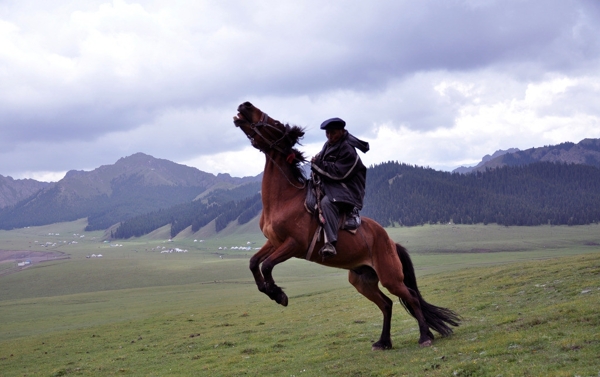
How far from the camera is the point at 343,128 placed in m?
11.0

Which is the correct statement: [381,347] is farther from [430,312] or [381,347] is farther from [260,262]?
[260,262]

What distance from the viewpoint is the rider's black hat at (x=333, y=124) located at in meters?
10.8

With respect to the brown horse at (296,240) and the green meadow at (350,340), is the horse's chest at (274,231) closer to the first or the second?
the brown horse at (296,240)

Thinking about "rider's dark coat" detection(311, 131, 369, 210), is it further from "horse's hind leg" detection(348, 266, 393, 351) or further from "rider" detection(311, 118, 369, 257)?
"horse's hind leg" detection(348, 266, 393, 351)

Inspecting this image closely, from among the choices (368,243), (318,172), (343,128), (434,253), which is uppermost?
(343,128)

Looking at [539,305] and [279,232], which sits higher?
[279,232]

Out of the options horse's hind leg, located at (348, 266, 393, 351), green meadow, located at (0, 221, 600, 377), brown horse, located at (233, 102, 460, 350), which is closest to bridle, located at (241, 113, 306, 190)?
brown horse, located at (233, 102, 460, 350)

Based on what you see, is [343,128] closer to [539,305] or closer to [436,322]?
[436,322]

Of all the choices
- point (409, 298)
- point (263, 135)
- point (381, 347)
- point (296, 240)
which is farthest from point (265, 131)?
point (381, 347)

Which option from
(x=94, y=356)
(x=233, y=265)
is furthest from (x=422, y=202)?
(x=94, y=356)

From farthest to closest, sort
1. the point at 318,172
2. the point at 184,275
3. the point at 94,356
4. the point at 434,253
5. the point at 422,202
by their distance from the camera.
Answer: the point at 422,202 → the point at 434,253 → the point at 184,275 → the point at 94,356 → the point at 318,172

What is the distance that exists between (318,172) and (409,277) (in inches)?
156

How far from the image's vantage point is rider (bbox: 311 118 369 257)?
1027 cm

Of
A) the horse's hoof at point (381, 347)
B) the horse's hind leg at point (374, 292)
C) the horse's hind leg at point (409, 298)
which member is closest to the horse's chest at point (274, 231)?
the horse's hind leg at point (374, 292)
